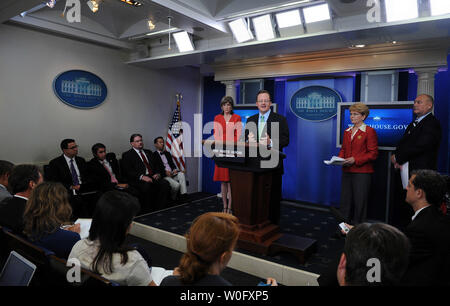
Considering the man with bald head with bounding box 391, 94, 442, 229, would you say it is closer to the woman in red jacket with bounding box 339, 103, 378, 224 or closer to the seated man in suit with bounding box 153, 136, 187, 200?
the woman in red jacket with bounding box 339, 103, 378, 224

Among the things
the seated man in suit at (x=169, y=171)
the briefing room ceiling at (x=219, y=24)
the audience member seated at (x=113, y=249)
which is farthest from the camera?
the seated man in suit at (x=169, y=171)

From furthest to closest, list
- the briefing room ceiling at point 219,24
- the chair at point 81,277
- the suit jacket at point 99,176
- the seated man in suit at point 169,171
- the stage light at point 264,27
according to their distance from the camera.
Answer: the seated man in suit at point 169,171, the suit jacket at point 99,176, the stage light at point 264,27, the briefing room ceiling at point 219,24, the chair at point 81,277

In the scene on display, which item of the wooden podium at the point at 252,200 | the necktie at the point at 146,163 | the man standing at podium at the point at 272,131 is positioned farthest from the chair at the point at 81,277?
the necktie at the point at 146,163

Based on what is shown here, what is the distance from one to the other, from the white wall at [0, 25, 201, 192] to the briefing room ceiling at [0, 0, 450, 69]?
11.5 inches

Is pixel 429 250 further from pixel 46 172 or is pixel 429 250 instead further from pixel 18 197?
pixel 46 172

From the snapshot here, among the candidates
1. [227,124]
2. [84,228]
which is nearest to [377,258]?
[84,228]

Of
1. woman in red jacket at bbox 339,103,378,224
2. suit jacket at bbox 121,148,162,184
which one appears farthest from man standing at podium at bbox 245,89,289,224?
suit jacket at bbox 121,148,162,184

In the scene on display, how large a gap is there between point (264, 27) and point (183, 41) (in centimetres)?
145

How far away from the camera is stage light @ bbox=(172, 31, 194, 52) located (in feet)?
16.1

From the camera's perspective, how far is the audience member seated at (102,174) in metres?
4.85

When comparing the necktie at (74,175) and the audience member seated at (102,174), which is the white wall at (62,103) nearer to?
the audience member seated at (102,174)

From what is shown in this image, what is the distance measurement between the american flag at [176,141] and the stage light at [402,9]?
4.22 m

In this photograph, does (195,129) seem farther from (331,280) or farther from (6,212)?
(331,280)
